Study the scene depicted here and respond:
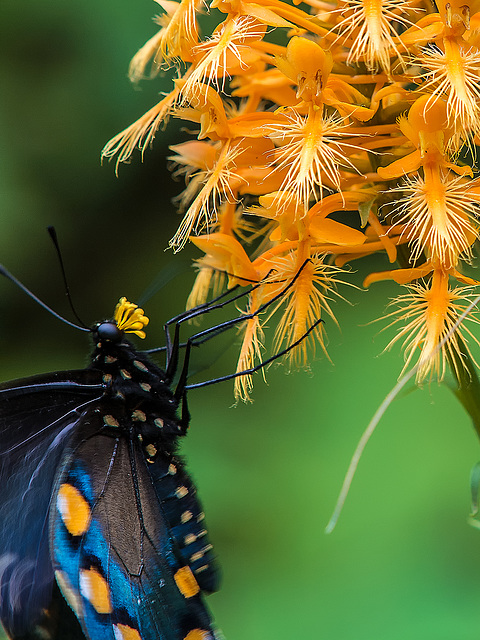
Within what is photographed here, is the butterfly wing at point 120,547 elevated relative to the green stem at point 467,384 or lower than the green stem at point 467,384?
lower

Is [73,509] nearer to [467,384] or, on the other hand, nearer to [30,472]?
[30,472]

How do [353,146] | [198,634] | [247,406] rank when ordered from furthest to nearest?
[247,406], [198,634], [353,146]

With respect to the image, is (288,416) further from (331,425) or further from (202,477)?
(202,477)

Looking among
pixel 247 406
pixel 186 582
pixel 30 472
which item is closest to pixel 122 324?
pixel 30 472

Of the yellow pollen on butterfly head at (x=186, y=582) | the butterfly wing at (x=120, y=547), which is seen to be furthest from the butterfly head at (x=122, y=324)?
the yellow pollen on butterfly head at (x=186, y=582)

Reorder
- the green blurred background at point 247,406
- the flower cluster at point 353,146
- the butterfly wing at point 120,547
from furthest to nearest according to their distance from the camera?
the green blurred background at point 247,406
the butterfly wing at point 120,547
the flower cluster at point 353,146

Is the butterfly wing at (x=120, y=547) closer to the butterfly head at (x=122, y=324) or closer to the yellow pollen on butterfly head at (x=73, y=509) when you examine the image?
the yellow pollen on butterfly head at (x=73, y=509)

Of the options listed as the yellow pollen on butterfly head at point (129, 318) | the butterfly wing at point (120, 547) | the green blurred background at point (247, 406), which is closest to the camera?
the butterfly wing at point (120, 547)
